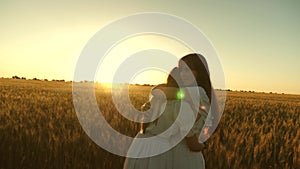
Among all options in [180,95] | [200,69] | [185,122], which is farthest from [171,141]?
[200,69]

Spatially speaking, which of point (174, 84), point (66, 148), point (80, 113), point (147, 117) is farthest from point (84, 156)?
point (80, 113)

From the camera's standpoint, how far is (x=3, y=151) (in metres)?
4.86

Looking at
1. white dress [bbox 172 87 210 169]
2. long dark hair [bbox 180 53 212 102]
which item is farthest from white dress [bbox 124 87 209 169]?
long dark hair [bbox 180 53 212 102]

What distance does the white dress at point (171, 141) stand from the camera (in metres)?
2.93

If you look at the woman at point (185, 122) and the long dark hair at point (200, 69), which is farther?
the long dark hair at point (200, 69)

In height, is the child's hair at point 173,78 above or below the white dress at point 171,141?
above

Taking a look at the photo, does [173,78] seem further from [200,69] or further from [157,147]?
[157,147]

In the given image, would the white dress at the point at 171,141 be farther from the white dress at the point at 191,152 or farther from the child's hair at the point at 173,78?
the child's hair at the point at 173,78

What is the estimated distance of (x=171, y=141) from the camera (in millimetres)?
3133

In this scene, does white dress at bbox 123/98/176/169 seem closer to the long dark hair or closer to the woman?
the woman

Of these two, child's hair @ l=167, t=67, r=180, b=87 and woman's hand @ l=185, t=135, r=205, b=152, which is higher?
child's hair @ l=167, t=67, r=180, b=87

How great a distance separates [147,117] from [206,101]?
52 cm

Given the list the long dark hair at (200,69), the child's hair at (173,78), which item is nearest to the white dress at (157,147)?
the child's hair at (173,78)

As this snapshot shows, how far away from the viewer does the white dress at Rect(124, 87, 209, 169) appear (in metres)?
2.93
